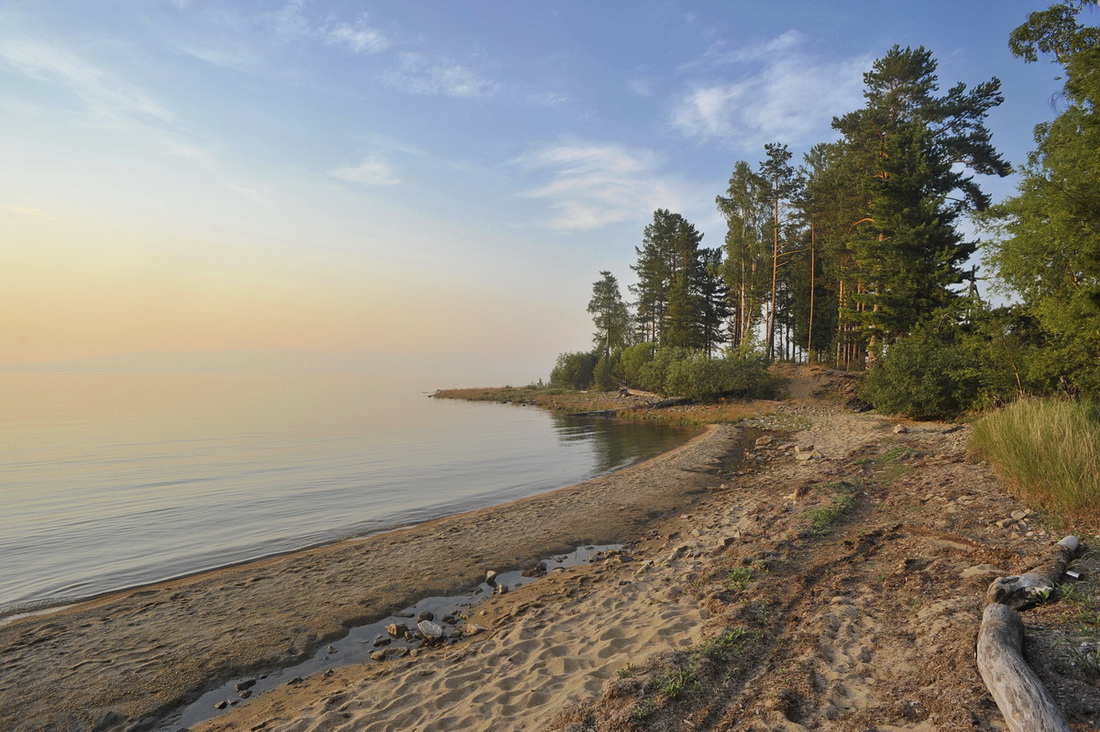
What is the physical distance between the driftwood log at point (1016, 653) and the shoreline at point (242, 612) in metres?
6.80

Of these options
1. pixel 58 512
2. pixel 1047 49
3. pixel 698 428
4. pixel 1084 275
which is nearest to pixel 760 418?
pixel 698 428

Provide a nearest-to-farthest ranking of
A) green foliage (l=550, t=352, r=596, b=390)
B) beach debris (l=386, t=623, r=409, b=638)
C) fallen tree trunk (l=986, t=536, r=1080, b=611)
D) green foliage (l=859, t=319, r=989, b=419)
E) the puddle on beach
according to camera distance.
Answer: fallen tree trunk (l=986, t=536, r=1080, b=611), the puddle on beach, beach debris (l=386, t=623, r=409, b=638), green foliage (l=859, t=319, r=989, b=419), green foliage (l=550, t=352, r=596, b=390)

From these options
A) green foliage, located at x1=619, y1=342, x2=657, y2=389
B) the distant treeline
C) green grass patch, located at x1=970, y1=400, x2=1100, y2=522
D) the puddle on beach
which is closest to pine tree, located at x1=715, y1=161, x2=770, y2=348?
the distant treeline

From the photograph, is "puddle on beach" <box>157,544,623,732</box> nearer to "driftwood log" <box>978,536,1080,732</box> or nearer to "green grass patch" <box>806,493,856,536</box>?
"green grass patch" <box>806,493,856,536</box>

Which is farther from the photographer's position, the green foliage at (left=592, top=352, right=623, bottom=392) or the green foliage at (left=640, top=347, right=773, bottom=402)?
the green foliage at (left=592, top=352, right=623, bottom=392)

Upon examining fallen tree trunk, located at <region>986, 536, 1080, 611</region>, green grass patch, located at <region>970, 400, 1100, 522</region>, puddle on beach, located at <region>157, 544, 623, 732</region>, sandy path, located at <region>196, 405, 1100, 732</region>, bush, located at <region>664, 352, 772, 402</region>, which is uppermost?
bush, located at <region>664, 352, 772, 402</region>

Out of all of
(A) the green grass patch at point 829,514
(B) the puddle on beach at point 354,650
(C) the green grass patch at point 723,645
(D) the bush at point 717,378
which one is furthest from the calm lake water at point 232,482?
(C) the green grass patch at point 723,645

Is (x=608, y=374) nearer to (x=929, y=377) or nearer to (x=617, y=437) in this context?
(x=617, y=437)

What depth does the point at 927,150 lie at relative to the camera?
84.5 feet

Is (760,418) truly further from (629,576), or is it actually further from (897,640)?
(897,640)

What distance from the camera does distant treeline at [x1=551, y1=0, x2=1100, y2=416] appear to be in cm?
1338

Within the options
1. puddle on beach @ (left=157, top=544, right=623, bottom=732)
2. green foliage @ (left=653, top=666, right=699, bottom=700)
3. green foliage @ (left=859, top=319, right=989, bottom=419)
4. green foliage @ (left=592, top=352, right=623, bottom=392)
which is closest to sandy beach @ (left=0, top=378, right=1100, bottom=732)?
green foliage @ (left=653, top=666, right=699, bottom=700)

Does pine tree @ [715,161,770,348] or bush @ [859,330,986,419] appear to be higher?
pine tree @ [715,161,770,348]

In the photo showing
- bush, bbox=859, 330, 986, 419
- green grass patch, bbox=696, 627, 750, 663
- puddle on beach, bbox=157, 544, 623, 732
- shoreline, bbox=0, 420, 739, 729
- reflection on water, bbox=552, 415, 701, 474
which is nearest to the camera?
green grass patch, bbox=696, 627, 750, 663
